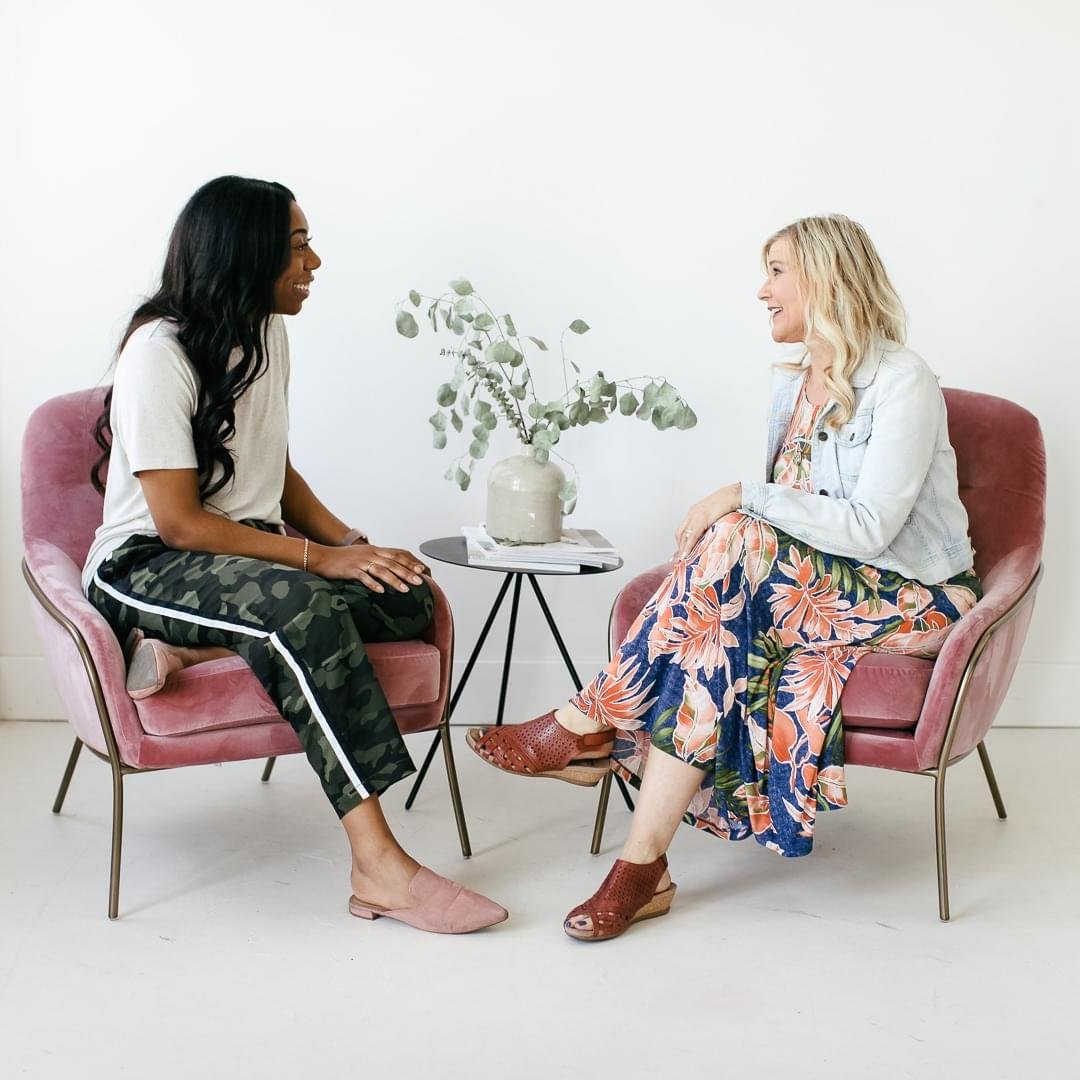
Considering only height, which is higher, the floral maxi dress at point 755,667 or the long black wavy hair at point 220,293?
the long black wavy hair at point 220,293

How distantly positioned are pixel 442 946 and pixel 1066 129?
255 centimetres

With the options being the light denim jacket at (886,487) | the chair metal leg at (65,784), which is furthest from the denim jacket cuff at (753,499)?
the chair metal leg at (65,784)

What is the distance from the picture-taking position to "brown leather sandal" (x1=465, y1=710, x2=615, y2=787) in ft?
7.63

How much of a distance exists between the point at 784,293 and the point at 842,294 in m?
0.12

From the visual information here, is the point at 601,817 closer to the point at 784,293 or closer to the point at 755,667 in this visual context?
the point at 755,667

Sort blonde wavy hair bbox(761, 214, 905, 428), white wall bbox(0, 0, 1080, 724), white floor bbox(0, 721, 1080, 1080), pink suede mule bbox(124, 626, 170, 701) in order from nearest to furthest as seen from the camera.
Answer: white floor bbox(0, 721, 1080, 1080) < pink suede mule bbox(124, 626, 170, 701) < blonde wavy hair bbox(761, 214, 905, 428) < white wall bbox(0, 0, 1080, 724)

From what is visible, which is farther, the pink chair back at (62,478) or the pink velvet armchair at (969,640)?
the pink chair back at (62,478)

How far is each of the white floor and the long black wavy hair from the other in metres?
0.76

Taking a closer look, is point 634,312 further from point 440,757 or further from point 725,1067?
point 725,1067

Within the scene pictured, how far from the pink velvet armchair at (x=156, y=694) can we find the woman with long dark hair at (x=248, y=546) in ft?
0.18

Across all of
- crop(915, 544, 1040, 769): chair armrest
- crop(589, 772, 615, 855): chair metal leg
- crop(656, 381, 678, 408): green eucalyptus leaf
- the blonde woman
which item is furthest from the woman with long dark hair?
crop(915, 544, 1040, 769): chair armrest

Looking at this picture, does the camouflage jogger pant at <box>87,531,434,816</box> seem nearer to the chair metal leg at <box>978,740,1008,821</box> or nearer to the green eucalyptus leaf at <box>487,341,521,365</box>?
the green eucalyptus leaf at <box>487,341,521,365</box>

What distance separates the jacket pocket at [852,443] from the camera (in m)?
2.41

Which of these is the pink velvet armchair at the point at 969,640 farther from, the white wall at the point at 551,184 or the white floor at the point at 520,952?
the white wall at the point at 551,184
